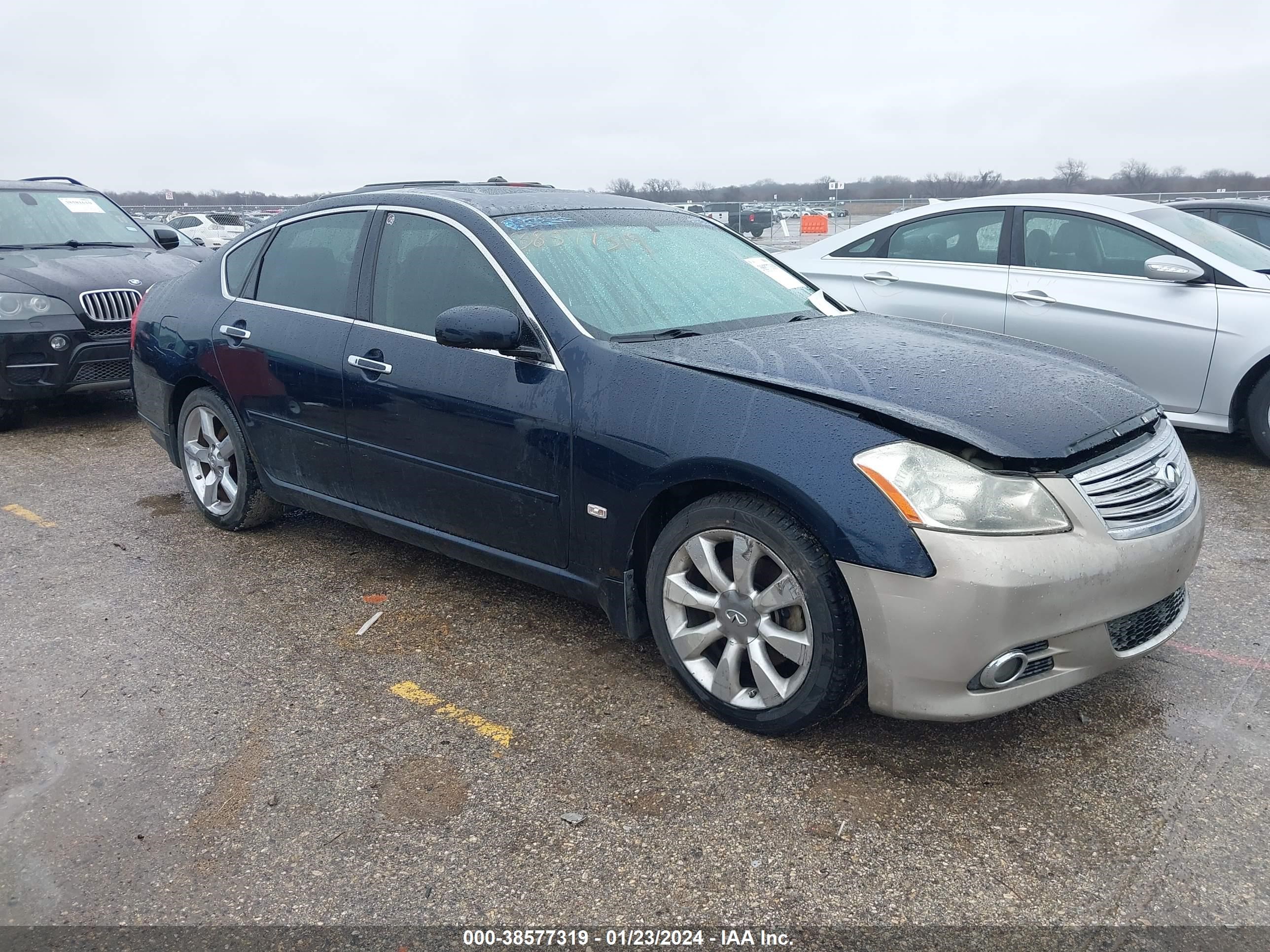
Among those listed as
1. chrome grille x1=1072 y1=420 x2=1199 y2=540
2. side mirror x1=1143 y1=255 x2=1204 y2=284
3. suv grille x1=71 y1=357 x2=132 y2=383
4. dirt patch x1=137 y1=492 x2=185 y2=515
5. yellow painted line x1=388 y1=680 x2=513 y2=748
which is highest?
side mirror x1=1143 y1=255 x2=1204 y2=284

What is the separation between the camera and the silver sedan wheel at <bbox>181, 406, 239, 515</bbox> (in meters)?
4.93

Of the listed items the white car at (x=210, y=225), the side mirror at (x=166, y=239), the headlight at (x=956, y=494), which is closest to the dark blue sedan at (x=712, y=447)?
Result: the headlight at (x=956, y=494)

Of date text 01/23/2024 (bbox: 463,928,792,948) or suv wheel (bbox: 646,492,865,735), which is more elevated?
suv wheel (bbox: 646,492,865,735)

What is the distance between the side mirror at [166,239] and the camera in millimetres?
8578

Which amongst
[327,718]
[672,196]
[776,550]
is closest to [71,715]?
[327,718]

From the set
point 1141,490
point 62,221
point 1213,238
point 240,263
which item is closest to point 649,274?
point 1141,490

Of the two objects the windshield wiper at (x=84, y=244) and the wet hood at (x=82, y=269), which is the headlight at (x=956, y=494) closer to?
the wet hood at (x=82, y=269)

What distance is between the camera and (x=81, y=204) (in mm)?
8531

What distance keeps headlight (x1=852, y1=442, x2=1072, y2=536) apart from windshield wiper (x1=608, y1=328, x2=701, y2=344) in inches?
39.0

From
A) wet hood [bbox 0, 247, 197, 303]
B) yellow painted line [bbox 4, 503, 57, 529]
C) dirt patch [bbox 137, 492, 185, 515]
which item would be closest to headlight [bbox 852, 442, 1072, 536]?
dirt patch [bbox 137, 492, 185, 515]

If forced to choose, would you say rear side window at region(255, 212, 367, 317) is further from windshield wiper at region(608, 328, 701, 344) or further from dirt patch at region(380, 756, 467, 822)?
dirt patch at region(380, 756, 467, 822)

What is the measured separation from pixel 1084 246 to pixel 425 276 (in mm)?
4311

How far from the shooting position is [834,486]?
2.73 m

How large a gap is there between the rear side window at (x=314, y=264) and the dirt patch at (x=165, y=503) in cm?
152
